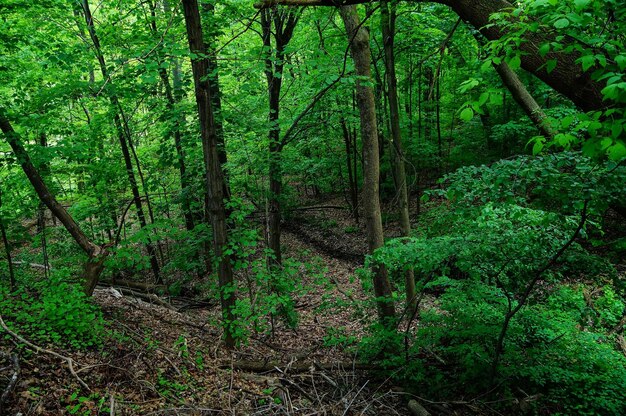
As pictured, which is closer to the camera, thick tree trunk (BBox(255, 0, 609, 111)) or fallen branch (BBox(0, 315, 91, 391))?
thick tree trunk (BBox(255, 0, 609, 111))

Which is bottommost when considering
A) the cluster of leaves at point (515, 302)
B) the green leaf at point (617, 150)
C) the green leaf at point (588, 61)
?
the cluster of leaves at point (515, 302)

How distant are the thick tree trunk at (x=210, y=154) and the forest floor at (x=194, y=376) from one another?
0.82 metres

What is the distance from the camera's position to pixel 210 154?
5.20 meters

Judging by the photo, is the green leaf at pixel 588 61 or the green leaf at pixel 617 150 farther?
the green leaf at pixel 588 61

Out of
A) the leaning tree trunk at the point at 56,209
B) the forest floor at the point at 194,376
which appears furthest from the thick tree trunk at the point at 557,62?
the leaning tree trunk at the point at 56,209

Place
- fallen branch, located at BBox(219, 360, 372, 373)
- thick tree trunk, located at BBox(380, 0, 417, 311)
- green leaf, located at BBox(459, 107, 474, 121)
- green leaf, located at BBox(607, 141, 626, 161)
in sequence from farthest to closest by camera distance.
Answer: thick tree trunk, located at BBox(380, 0, 417, 311)
fallen branch, located at BBox(219, 360, 372, 373)
green leaf, located at BBox(459, 107, 474, 121)
green leaf, located at BBox(607, 141, 626, 161)

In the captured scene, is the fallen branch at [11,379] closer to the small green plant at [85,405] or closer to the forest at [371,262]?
the forest at [371,262]

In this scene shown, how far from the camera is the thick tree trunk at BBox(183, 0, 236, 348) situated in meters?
4.92

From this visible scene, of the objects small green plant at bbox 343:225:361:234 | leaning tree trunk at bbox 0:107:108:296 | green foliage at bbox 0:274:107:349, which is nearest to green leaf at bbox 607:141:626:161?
green foliage at bbox 0:274:107:349

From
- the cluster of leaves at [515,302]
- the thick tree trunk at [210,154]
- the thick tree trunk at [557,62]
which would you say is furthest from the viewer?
the thick tree trunk at [210,154]

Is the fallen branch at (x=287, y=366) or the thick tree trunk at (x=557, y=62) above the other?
the thick tree trunk at (x=557, y=62)

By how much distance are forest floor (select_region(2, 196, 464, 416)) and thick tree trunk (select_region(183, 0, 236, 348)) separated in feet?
2.70

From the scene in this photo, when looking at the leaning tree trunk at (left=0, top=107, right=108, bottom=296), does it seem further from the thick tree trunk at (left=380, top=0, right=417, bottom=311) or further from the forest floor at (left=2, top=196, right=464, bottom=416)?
the thick tree trunk at (left=380, top=0, right=417, bottom=311)

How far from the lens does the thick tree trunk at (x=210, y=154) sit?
194 inches
